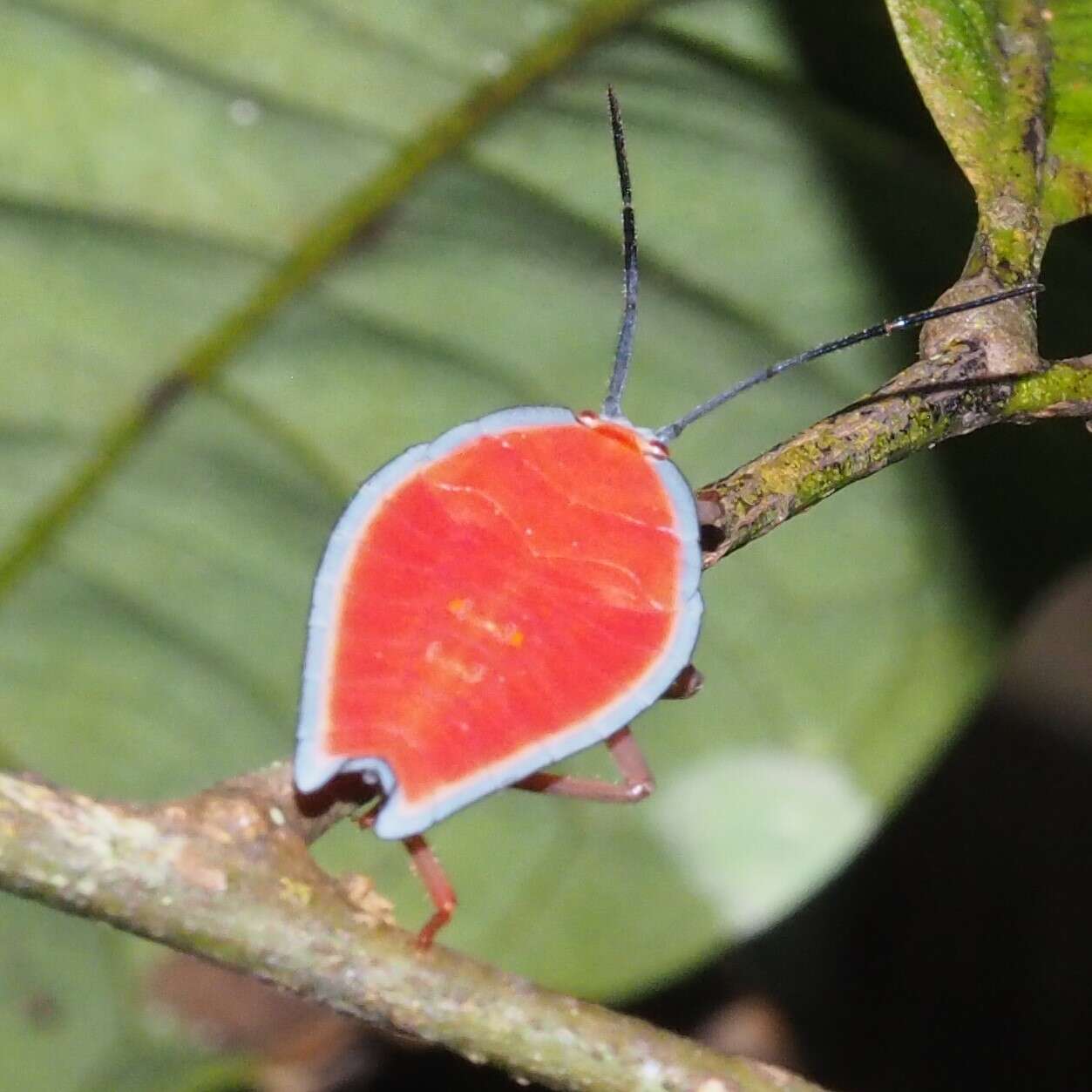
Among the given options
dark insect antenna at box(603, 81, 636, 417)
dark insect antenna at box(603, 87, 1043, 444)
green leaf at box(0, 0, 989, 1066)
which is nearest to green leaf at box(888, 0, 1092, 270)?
dark insect antenna at box(603, 87, 1043, 444)

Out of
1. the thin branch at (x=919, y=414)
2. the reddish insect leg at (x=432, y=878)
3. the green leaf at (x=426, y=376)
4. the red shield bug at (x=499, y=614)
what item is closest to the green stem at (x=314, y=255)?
the green leaf at (x=426, y=376)

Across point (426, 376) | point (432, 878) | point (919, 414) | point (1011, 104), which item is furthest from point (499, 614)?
point (426, 376)

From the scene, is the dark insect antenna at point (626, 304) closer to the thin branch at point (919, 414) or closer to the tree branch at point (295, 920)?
the thin branch at point (919, 414)

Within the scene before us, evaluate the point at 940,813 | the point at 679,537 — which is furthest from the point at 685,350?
the point at 940,813

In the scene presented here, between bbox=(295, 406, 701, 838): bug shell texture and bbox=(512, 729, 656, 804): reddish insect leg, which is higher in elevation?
bbox=(295, 406, 701, 838): bug shell texture

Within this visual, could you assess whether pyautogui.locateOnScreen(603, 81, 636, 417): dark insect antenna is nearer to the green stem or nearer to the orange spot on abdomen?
the orange spot on abdomen

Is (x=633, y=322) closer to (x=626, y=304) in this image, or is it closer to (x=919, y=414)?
(x=626, y=304)

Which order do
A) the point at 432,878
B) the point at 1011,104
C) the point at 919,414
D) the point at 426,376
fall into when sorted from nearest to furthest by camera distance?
the point at 919,414
the point at 432,878
the point at 1011,104
the point at 426,376
